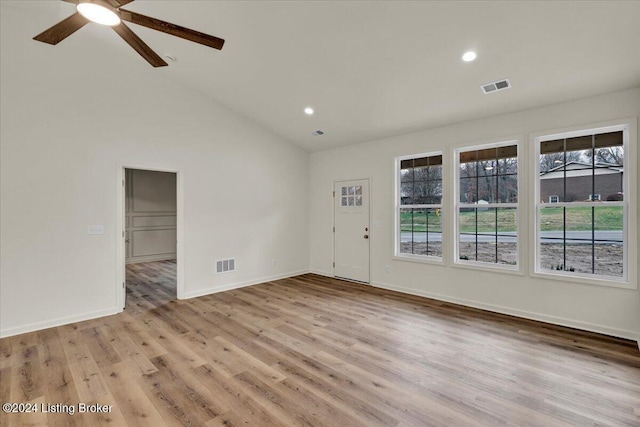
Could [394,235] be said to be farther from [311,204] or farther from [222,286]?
[222,286]

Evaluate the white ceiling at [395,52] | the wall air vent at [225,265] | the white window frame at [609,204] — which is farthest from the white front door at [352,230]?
the white window frame at [609,204]

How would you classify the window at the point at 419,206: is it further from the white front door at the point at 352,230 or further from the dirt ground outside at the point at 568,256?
the white front door at the point at 352,230

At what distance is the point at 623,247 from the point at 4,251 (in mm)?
7095

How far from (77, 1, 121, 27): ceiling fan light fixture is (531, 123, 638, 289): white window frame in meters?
4.59

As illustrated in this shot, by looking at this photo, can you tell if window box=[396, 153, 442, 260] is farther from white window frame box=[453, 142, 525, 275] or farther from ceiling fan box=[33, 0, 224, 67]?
ceiling fan box=[33, 0, 224, 67]

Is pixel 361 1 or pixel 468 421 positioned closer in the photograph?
pixel 468 421

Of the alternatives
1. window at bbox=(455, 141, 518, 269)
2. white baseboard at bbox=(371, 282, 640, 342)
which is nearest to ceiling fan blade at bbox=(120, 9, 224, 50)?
window at bbox=(455, 141, 518, 269)

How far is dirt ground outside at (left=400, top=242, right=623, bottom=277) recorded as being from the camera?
3.44 m

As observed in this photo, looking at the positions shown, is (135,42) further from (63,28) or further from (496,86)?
(496,86)

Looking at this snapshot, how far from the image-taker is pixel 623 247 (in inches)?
131

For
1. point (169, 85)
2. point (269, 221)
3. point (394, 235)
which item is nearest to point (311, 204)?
point (269, 221)

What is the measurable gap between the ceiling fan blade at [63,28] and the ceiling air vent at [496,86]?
12.9 ft

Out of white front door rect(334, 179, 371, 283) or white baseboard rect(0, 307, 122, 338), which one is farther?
white front door rect(334, 179, 371, 283)

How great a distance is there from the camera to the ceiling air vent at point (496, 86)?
11.1ft
